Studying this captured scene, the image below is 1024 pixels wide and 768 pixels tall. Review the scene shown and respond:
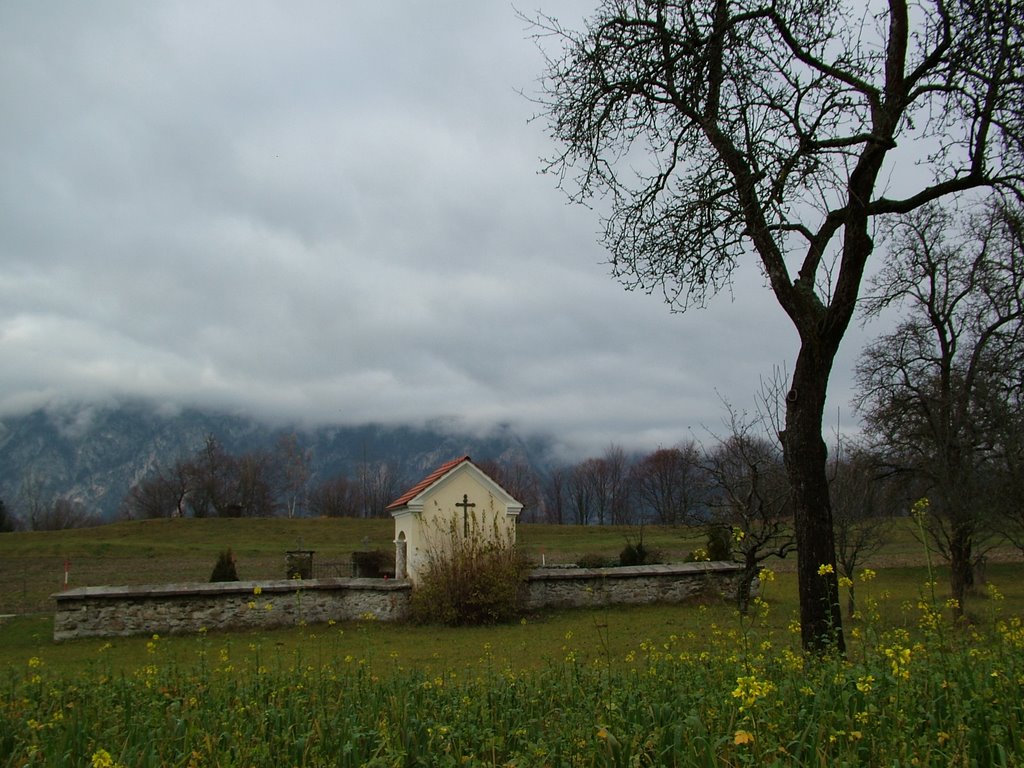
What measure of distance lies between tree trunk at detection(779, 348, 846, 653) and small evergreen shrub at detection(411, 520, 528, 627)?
1208 centimetres

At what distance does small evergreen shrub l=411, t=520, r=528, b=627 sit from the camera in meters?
18.5

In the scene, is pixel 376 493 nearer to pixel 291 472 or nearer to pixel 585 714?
pixel 291 472

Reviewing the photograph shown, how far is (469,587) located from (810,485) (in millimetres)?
12409

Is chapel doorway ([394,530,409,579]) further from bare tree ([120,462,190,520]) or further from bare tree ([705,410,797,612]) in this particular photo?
bare tree ([120,462,190,520])

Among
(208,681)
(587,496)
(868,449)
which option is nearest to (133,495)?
(587,496)

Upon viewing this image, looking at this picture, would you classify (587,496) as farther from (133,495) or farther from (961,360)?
(961,360)

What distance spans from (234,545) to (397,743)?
47.0m

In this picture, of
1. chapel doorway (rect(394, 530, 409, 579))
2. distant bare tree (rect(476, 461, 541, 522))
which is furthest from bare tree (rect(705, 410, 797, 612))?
distant bare tree (rect(476, 461, 541, 522))

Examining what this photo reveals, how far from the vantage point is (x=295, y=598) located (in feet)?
61.9

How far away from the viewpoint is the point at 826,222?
8.10 m

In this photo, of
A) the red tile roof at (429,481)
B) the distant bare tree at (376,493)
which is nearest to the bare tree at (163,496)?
the distant bare tree at (376,493)

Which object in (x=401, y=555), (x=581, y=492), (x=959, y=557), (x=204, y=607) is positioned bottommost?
(x=204, y=607)

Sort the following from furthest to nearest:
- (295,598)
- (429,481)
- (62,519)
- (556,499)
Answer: (556,499) → (62,519) → (429,481) → (295,598)

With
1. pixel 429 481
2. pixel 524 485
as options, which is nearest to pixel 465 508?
pixel 429 481
